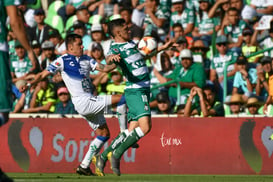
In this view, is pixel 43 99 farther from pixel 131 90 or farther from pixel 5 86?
pixel 5 86

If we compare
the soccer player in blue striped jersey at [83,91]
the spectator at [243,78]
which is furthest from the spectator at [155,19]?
the soccer player in blue striped jersey at [83,91]

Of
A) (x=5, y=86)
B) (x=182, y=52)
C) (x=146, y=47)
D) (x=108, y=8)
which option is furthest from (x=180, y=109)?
(x=5, y=86)

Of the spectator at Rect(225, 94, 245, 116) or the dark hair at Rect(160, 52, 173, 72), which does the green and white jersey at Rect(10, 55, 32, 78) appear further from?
the spectator at Rect(225, 94, 245, 116)

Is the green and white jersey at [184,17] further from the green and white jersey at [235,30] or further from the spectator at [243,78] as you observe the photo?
the spectator at [243,78]

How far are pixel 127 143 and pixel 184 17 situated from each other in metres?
6.94

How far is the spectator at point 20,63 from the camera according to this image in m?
18.0

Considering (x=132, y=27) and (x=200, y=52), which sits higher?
(x=132, y=27)

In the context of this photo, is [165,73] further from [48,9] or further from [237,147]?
[48,9]

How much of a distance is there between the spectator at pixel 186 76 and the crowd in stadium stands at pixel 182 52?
0.07ft

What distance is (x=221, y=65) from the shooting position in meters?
16.2

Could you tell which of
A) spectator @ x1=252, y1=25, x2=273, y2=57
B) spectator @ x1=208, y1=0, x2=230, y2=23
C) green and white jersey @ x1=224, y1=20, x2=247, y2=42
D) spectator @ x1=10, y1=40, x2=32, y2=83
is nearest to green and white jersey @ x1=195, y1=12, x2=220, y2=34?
spectator @ x1=208, y1=0, x2=230, y2=23

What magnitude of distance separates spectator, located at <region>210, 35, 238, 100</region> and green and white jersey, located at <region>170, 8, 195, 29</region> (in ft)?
3.96

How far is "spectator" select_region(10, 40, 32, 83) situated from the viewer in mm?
18000

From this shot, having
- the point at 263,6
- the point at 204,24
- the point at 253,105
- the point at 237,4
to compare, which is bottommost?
the point at 253,105
